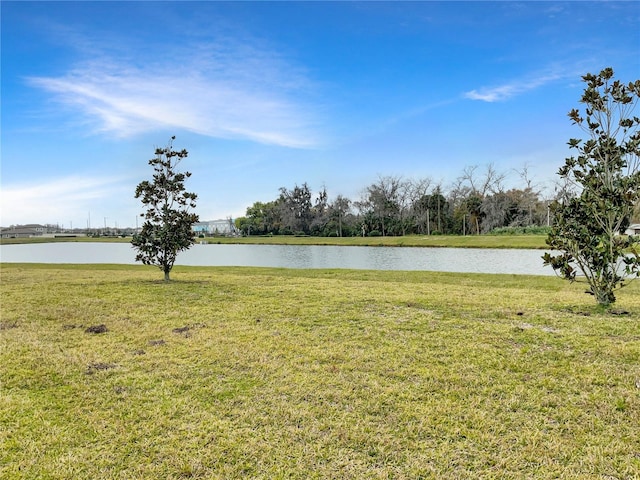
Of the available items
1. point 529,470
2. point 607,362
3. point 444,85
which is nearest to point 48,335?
point 529,470

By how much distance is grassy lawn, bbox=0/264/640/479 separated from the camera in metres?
2.06

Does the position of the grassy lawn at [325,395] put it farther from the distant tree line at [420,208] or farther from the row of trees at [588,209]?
the distant tree line at [420,208]

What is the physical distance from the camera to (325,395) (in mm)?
2846

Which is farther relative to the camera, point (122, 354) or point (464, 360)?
point (122, 354)

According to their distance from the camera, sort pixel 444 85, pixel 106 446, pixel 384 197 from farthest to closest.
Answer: pixel 384 197 < pixel 444 85 < pixel 106 446

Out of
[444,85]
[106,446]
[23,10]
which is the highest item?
[444,85]

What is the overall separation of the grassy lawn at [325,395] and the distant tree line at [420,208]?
41.7 m

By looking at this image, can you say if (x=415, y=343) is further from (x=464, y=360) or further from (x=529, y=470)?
(x=529, y=470)

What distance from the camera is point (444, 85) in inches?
501

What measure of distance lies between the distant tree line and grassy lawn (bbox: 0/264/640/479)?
41.7 m

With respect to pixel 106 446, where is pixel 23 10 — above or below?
above

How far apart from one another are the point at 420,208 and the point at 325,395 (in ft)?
154

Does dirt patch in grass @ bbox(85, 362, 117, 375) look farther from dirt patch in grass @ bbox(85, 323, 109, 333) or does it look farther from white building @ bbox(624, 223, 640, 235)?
white building @ bbox(624, 223, 640, 235)

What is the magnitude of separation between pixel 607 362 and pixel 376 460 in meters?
2.65
